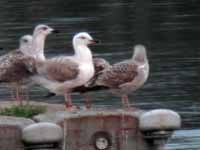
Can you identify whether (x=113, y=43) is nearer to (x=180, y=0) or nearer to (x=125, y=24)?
(x=125, y=24)

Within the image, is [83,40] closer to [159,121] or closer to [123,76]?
[123,76]

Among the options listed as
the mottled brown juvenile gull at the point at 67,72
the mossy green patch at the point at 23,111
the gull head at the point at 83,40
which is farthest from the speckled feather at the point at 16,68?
the mossy green patch at the point at 23,111

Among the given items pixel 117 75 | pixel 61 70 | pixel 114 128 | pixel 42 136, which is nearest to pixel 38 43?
pixel 61 70

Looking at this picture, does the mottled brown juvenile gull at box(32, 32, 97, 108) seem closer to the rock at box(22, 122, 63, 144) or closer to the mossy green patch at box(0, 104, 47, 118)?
the mossy green patch at box(0, 104, 47, 118)

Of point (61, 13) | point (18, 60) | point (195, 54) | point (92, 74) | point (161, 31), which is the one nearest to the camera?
point (92, 74)

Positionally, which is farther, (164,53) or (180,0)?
(180,0)

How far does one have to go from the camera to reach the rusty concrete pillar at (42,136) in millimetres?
11375

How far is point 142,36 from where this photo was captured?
84.2ft

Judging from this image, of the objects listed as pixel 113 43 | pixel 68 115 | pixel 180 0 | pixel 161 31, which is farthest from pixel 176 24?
pixel 68 115

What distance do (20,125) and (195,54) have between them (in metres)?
11.4

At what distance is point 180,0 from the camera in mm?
33750

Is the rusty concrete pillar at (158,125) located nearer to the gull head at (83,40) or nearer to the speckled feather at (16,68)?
the gull head at (83,40)

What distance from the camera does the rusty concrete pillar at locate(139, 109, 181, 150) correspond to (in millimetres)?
12125

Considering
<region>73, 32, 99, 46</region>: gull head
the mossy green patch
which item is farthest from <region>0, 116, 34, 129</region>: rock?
<region>73, 32, 99, 46</region>: gull head
